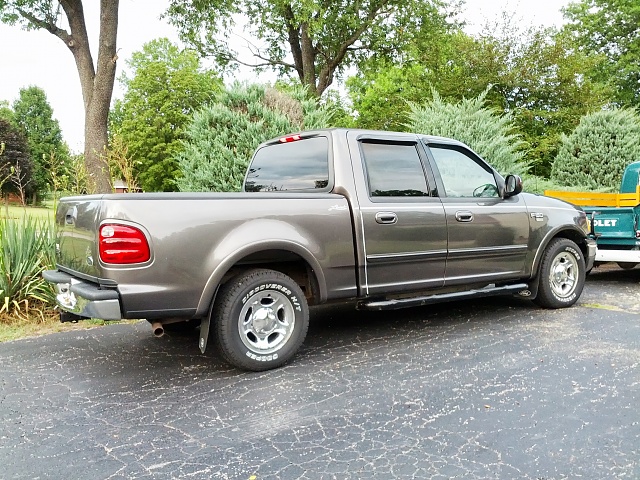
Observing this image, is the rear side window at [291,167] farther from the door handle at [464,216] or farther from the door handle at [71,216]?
the door handle at [71,216]

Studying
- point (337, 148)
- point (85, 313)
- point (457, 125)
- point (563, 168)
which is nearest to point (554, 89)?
point (563, 168)

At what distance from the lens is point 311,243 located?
169 inches

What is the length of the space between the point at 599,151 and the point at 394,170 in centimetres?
1059

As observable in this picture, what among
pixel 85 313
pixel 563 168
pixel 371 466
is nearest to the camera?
pixel 371 466

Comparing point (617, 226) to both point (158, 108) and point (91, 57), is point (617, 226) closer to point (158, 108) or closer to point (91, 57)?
point (91, 57)

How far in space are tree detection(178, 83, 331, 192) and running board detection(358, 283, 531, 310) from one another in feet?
14.3

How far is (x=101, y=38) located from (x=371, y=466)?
11.8 m

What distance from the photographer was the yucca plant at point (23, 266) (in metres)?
5.96

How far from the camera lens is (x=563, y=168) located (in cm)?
1382

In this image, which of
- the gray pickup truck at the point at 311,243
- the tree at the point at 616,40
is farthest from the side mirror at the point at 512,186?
the tree at the point at 616,40

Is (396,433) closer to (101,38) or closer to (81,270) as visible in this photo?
(81,270)

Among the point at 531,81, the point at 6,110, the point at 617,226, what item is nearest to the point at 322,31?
the point at 531,81

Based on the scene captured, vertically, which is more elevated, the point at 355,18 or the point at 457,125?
the point at 355,18

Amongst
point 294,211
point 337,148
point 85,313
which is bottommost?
point 85,313
